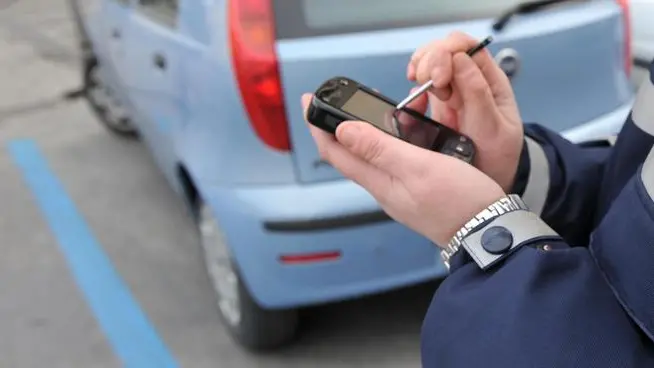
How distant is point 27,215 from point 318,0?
2404 millimetres

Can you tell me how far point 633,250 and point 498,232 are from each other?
0.64 ft

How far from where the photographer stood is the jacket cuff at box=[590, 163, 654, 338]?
84 cm

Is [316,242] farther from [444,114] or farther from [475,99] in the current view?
[475,99]

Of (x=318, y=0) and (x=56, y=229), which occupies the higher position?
(x=318, y=0)

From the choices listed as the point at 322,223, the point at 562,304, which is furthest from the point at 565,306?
the point at 322,223

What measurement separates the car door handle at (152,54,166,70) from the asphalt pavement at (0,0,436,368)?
38.6 inches

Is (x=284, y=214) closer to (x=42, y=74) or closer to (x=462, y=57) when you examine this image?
(x=462, y=57)

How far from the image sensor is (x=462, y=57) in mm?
1320

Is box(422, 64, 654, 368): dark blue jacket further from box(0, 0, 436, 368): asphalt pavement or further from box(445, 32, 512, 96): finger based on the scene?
box(0, 0, 436, 368): asphalt pavement

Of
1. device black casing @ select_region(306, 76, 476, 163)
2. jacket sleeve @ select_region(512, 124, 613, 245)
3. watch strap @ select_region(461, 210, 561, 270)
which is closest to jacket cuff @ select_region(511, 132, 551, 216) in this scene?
jacket sleeve @ select_region(512, 124, 613, 245)

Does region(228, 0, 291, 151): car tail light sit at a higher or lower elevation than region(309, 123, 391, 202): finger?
lower

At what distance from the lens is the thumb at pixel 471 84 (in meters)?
1.33

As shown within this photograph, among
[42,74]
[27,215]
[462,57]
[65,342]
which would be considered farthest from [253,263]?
[42,74]

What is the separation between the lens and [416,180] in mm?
1130
